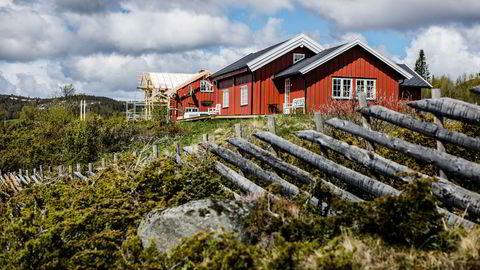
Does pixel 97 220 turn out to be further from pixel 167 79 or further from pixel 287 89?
pixel 167 79

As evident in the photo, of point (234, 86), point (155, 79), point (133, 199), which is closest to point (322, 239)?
point (133, 199)

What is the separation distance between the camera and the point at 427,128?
5285 mm

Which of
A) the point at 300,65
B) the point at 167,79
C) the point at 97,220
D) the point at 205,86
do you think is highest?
the point at 167,79

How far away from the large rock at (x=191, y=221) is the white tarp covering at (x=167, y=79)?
1640 inches

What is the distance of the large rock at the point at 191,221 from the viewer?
495 cm

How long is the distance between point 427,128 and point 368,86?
66.6ft

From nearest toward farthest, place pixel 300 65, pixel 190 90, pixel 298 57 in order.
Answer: pixel 300 65 → pixel 298 57 → pixel 190 90

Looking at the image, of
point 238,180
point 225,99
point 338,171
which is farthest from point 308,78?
point 338,171

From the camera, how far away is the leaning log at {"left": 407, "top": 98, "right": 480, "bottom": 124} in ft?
15.5

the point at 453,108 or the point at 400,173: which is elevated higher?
the point at 453,108

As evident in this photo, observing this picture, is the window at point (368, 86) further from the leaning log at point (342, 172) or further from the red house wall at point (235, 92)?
the leaning log at point (342, 172)

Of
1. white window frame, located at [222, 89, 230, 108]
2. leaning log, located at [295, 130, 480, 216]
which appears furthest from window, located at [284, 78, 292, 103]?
leaning log, located at [295, 130, 480, 216]

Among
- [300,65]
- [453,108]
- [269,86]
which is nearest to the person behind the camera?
[453,108]

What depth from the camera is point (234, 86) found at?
28.9 m
